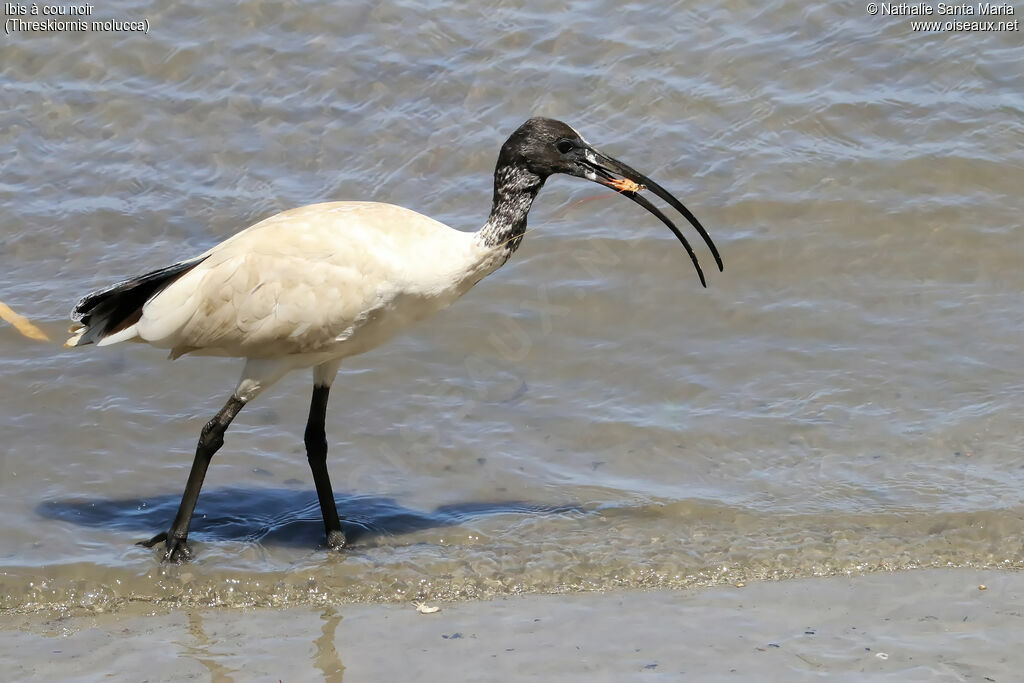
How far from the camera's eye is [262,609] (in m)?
6.01

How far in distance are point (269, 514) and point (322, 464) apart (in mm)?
394

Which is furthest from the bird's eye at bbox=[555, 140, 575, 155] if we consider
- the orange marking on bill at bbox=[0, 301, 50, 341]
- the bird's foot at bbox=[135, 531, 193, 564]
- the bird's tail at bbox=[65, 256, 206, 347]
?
the orange marking on bill at bbox=[0, 301, 50, 341]

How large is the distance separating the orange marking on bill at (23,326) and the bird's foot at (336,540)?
277 centimetres

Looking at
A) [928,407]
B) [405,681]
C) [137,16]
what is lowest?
[405,681]

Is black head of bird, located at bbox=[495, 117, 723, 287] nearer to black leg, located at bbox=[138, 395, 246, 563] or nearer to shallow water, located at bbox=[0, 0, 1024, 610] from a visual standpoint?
shallow water, located at bbox=[0, 0, 1024, 610]

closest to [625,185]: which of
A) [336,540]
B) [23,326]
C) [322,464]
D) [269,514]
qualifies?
[322,464]

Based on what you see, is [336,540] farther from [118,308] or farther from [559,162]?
[559,162]

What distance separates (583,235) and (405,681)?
192 inches

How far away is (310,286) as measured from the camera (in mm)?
6375

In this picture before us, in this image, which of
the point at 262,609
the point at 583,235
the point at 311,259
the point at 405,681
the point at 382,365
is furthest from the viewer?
the point at 583,235

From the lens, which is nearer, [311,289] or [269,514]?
[311,289]

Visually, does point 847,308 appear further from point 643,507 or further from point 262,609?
point 262,609

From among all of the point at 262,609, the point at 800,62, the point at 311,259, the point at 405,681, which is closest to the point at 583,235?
the point at 800,62

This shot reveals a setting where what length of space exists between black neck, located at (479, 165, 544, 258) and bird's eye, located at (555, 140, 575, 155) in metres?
0.16
